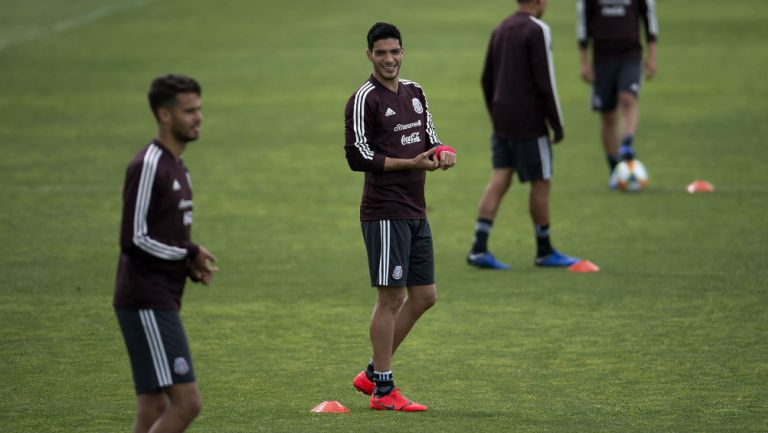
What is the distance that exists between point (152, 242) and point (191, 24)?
25306 mm

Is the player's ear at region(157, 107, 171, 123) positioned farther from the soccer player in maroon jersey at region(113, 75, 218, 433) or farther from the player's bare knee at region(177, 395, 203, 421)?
the player's bare knee at region(177, 395, 203, 421)

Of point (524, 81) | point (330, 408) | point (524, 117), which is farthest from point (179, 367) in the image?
point (524, 81)

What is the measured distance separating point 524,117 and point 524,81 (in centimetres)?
32

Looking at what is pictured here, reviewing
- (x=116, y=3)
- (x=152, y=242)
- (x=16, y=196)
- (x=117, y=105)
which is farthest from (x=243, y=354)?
(x=116, y=3)

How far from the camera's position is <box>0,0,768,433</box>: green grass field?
28.5 feet

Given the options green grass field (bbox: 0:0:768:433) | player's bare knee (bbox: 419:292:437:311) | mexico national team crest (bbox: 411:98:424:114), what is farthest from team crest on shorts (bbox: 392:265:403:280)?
mexico national team crest (bbox: 411:98:424:114)

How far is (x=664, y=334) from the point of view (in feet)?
33.8

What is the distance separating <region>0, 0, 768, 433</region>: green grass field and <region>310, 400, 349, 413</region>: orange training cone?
0.09 meters

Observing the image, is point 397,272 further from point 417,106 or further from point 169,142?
point 169,142

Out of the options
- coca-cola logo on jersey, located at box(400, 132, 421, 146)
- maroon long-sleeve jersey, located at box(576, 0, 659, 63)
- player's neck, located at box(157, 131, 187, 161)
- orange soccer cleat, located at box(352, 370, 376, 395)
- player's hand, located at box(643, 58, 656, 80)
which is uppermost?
player's neck, located at box(157, 131, 187, 161)

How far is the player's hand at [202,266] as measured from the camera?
21.5 ft

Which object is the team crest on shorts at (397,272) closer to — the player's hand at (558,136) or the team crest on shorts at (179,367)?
the team crest on shorts at (179,367)

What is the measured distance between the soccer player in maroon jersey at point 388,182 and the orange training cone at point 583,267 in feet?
14.4

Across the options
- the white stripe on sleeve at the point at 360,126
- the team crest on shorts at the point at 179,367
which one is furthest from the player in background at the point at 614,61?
the team crest on shorts at the point at 179,367
